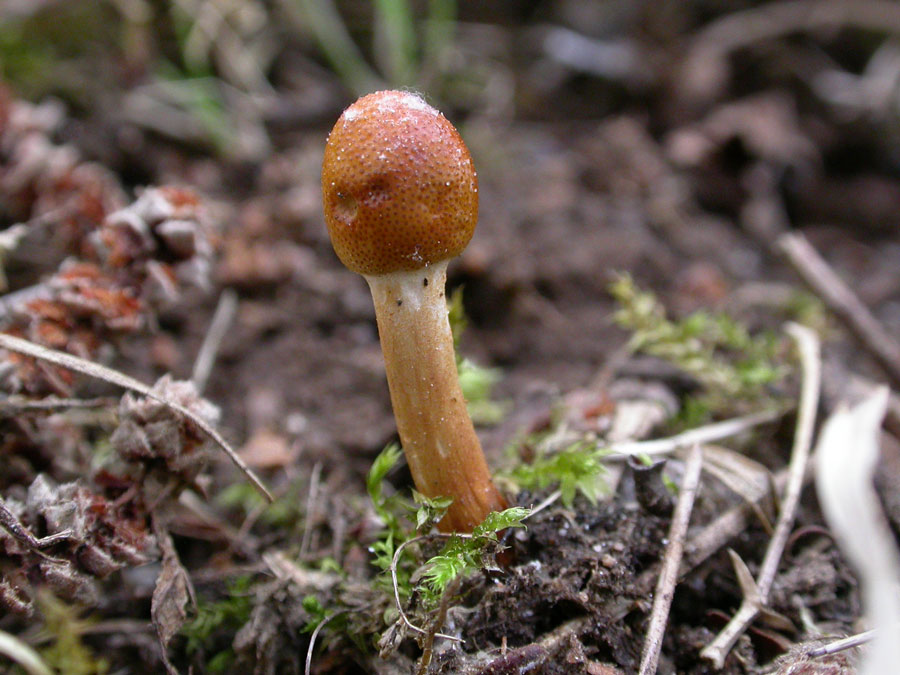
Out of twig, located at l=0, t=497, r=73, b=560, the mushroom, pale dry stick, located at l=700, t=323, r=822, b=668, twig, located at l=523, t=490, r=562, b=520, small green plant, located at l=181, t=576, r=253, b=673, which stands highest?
the mushroom

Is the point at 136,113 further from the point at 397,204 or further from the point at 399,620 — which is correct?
the point at 399,620

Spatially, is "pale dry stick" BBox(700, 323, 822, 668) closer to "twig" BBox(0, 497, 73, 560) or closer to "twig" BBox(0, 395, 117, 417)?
"twig" BBox(0, 497, 73, 560)

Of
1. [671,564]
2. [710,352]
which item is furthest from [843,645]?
[710,352]

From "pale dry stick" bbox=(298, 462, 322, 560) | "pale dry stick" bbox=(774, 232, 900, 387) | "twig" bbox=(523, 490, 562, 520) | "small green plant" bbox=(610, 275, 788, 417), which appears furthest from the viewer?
"pale dry stick" bbox=(774, 232, 900, 387)

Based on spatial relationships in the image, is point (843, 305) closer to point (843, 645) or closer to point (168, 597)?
point (843, 645)

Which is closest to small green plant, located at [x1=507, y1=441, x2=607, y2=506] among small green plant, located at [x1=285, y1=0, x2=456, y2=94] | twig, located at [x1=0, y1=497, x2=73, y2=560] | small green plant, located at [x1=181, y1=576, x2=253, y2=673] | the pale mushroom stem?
the pale mushroom stem
